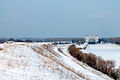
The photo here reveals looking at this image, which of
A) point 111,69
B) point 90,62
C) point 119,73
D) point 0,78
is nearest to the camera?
point 0,78

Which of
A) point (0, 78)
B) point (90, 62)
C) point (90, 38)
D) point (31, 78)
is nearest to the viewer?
point (0, 78)

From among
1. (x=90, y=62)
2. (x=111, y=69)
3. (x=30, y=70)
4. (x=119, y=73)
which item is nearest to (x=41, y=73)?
(x=30, y=70)

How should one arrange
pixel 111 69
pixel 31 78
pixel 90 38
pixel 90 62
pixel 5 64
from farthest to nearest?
pixel 90 38
pixel 90 62
pixel 111 69
pixel 5 64
pixel 31 78

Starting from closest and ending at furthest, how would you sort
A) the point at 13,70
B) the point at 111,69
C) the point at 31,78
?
the point at 31,78
the point at 13,70
the point at 111,69

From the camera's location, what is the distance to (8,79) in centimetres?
748

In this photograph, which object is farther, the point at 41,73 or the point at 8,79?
the point at 41,73

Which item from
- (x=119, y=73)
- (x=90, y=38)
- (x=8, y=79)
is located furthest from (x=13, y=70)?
(x=90, y=38)

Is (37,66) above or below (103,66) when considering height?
above

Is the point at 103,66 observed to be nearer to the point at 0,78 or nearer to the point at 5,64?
the point at 5,64

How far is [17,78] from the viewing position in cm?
771

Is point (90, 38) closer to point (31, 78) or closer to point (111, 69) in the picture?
point (111, 69)

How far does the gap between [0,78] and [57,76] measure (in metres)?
2.14

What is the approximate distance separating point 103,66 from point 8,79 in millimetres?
21534

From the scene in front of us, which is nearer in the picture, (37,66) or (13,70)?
(13,70)
